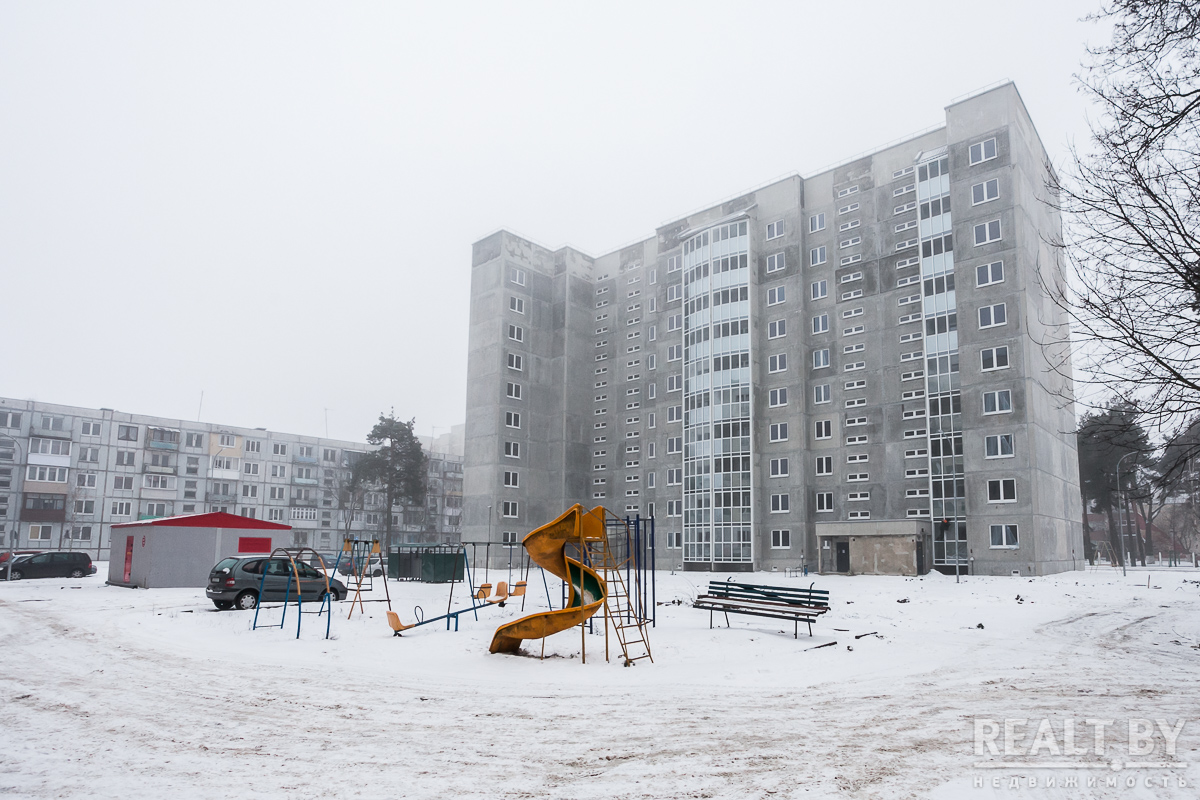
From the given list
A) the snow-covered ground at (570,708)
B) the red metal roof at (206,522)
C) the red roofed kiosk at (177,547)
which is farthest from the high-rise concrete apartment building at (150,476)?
the snow-covered ground at (570,708)

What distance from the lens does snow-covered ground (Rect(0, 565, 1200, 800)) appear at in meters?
6.66

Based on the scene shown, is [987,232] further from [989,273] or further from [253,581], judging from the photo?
[253,581]

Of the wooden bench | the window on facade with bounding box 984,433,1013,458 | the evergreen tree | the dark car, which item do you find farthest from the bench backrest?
the evergreen tree

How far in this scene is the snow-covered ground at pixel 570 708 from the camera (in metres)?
6.66

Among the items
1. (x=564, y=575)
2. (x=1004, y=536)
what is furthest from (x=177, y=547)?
(x=1004, y=536)

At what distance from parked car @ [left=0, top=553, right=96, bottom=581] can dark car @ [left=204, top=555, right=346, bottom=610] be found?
23.3 meters

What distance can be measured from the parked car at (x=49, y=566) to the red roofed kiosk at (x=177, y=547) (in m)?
7.18

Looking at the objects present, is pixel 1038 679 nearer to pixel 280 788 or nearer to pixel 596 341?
pixel 280 788

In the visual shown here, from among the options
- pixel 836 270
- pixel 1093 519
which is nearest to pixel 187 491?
pixel 836 270

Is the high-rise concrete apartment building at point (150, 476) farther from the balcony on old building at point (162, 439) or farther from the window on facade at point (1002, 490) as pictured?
the window on facade at point (1002, 490)

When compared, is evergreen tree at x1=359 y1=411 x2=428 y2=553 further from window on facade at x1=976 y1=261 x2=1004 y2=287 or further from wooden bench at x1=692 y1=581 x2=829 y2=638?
wooden bench at x1=692 y1=581 x2=829 y2=638

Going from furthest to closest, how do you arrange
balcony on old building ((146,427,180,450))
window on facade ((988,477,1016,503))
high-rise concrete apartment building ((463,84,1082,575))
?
balcony on old building ((146,427,180,450)), high-rise concrete apartment building ((463,84,1082,575)), window on facade ((988,477,1016,503))

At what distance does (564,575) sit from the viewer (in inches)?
595

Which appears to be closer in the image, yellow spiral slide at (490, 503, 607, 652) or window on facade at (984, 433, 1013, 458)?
yellow spiral slide at (490, 503, 607, 652)
